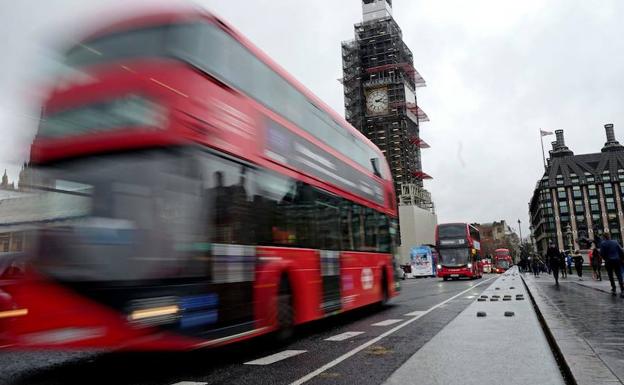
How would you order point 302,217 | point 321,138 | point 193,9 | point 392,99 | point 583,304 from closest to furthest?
point 193,9, point 302,217, point 321,138, point 583,304, point 392,99

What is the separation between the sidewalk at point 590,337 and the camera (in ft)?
15.4

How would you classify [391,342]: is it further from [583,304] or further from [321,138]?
[583,304]

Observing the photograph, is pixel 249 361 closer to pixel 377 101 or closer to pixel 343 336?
pixel 343 336

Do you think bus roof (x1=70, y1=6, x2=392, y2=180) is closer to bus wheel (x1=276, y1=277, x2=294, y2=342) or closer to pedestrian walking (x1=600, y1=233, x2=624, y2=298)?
bus wheel (x1=276, y1=277, x2=294, y2=342)

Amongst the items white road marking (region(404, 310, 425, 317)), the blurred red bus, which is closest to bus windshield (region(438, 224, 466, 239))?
white road marking (region(404, 310, 425, 317))

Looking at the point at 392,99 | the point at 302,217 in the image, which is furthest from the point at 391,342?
the point at 392,99

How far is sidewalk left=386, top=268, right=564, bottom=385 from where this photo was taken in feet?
16.9

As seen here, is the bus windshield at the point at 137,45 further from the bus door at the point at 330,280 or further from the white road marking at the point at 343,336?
the white road marking at the point at 343,336

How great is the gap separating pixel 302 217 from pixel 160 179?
323 centimetres

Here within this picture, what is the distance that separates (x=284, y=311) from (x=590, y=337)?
413 cm

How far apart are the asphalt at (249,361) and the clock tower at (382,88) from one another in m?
99.0

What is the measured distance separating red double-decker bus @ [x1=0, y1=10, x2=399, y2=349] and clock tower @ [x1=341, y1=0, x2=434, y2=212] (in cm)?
10013

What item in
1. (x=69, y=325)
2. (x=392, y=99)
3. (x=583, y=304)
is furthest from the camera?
(x=392, y=99)

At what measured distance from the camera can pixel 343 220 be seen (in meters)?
10.1
